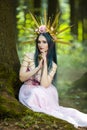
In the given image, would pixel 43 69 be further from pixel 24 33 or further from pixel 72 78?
pixel 24 33

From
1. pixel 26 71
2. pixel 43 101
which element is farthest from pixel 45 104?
pixel 26 71

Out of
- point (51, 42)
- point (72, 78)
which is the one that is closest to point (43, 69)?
point (51, 42)

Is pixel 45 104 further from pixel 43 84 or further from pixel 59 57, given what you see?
pixel 59 57

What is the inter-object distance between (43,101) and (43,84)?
273 millimetres

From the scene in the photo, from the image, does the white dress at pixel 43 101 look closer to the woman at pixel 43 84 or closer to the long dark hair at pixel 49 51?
the woman at pixel 43 84

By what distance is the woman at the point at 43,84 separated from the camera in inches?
281

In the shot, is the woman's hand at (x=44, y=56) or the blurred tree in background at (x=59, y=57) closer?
the woman's hand at (x=44, y=56)

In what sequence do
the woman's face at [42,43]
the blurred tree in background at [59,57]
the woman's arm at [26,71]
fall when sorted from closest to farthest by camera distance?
the woman's arm at [26,71]
the woman's face at [42,43]
the blurred tree in background at [59,57]

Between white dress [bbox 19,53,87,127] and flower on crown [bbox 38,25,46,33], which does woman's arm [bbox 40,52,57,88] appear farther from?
flower on crown [bbox 38,25,46,33]

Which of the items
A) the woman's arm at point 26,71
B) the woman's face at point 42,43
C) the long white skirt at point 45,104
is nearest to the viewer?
the long white skirt at point 45,104

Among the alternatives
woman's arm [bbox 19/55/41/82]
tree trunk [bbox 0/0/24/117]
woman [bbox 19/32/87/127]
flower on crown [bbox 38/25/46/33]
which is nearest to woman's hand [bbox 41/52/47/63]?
woman [bbox 19/32/87/127]

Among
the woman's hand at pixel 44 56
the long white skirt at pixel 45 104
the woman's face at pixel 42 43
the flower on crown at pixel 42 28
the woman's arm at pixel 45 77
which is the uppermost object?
the flower on crown at pixel 42 28

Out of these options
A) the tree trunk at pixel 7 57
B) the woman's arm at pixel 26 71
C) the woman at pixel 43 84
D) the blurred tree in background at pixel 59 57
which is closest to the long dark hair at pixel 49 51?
the woman at pixel 43 84

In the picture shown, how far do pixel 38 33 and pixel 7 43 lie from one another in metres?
0.83
